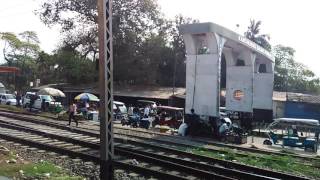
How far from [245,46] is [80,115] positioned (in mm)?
14853

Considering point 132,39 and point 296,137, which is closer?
point 296,137

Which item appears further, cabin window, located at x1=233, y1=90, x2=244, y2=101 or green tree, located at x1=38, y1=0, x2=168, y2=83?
green tree, located at x1=38, y1=0, x2=168, y2=83

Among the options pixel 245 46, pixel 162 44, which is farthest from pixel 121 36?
pixel 245 46

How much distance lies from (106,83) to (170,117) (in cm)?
2443

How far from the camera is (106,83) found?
974 centimetres

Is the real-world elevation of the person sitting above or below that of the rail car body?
below

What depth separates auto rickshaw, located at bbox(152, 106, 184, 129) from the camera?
3269 centimetres

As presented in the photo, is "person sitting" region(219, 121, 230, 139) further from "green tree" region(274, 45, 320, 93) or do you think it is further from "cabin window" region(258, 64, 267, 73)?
"green tree" region(274, 45, 320, 93)

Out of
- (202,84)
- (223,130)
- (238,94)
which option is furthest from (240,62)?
(223,130)

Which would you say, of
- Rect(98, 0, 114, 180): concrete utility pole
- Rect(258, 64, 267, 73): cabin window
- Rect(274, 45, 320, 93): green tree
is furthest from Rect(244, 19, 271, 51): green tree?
Rect(98, 0, 114, 180): concrete utility pole

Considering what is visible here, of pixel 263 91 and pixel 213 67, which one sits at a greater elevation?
pixel 213 67

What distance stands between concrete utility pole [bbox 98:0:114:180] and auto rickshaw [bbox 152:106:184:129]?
2215 cm

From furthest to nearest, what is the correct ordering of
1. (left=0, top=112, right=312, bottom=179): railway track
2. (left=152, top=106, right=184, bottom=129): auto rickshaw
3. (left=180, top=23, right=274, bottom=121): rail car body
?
(left=152, top=106, right=184, bottom=129): auto rickshaw, (left=180, top=23, right=274, bottom=121): rail car body, (left=0, top=112, right=312, bottom=179): railway track

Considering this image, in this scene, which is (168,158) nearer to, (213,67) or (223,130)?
(223,130)
